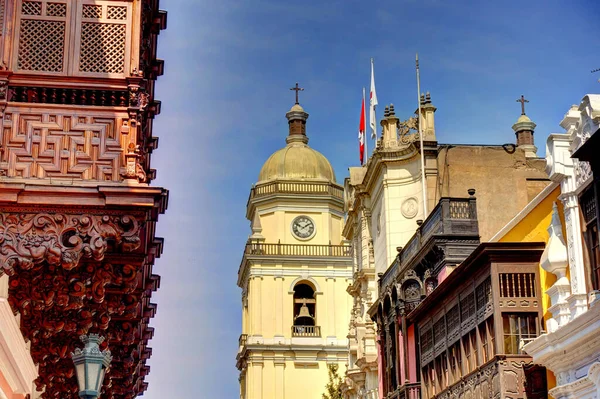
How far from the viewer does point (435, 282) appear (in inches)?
1412

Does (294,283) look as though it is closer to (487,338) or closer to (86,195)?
(487,338)

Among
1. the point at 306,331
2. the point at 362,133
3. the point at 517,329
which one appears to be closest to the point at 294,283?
the point at 306,331

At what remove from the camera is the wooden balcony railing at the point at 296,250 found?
66.8 metres

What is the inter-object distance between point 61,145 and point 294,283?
2124 inches

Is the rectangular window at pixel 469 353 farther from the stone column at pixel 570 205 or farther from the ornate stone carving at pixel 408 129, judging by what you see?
the ornate stone carving at pixel 408 129

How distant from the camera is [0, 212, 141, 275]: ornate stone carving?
11766 mm

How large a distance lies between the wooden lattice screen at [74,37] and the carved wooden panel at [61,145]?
1.93 ft

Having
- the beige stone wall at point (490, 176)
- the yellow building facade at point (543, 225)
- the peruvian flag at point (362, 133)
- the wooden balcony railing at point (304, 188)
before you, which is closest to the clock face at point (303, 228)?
the wooden balcony railing at point (304, 188)

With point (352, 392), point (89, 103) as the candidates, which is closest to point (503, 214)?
point (352, 392)

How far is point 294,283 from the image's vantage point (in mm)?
66125

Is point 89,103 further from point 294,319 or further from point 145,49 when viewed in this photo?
point 294,319

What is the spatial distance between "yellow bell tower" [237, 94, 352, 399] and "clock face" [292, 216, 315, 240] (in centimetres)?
6

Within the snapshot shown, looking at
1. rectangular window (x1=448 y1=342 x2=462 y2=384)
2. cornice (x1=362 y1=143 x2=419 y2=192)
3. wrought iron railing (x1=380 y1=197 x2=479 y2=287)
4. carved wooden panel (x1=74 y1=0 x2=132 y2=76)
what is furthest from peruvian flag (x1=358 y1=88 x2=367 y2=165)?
carved wooden panel (x1=74 y1=0 x2=132 y2=76)

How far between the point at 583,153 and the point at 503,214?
17.1 metres
